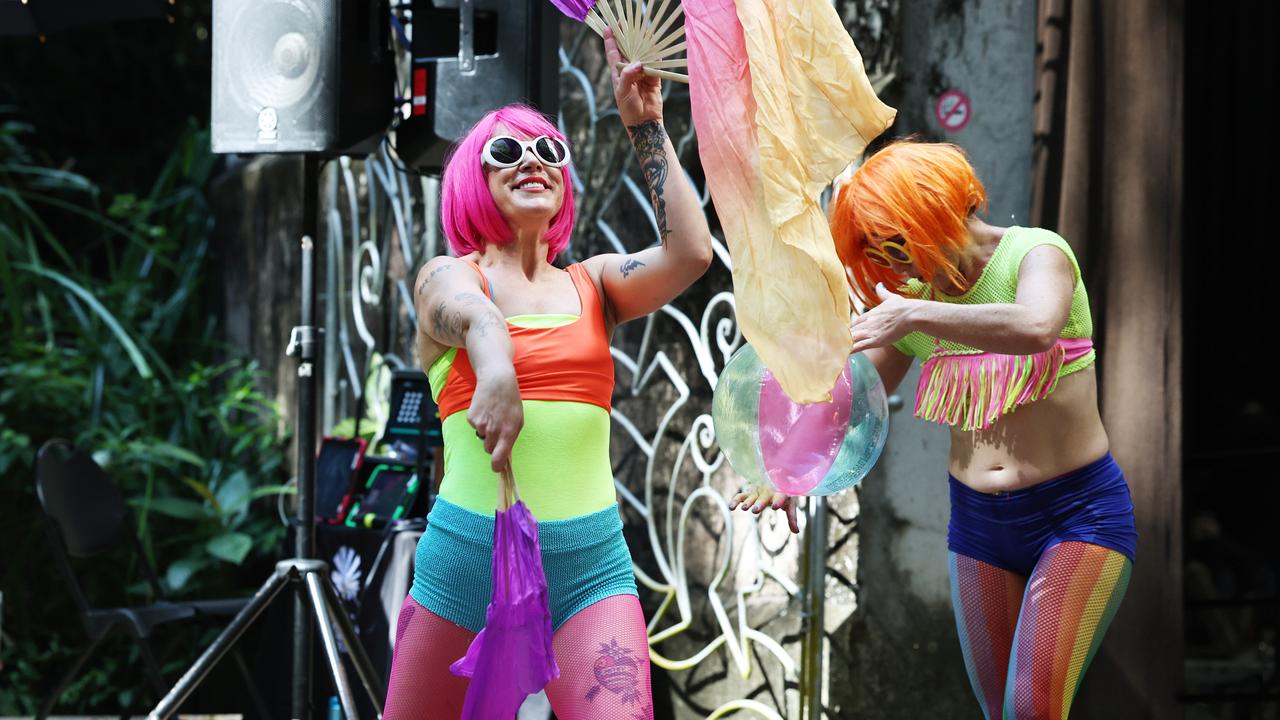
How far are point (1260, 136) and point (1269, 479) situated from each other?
4.47ft

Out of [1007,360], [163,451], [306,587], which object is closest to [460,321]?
[1007,360]

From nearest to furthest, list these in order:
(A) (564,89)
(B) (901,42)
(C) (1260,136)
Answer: (B) (901,42), (A) (564,89), (C) (1260,136)

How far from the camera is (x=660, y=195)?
2.23 m

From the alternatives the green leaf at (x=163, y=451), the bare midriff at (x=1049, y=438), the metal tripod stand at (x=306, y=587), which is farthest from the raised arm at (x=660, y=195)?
the green leaf at (x=163, y=451)

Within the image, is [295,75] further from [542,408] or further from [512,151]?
[542,408]

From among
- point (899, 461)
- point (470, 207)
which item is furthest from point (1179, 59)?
point (470, 207)

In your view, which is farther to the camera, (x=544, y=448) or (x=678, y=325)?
(x=678, y=325)

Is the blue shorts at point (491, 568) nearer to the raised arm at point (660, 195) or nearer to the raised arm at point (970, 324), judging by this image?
the raised arm at point (660, 195)

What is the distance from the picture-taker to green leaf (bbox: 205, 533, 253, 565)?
597 centimetres

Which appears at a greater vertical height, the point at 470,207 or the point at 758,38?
the point at 758,38

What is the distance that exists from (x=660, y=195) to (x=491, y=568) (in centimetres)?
68

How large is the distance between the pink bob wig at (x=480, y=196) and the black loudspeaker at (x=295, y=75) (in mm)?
1203

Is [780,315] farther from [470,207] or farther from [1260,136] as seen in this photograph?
[1260,136]

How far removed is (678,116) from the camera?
165 inches
